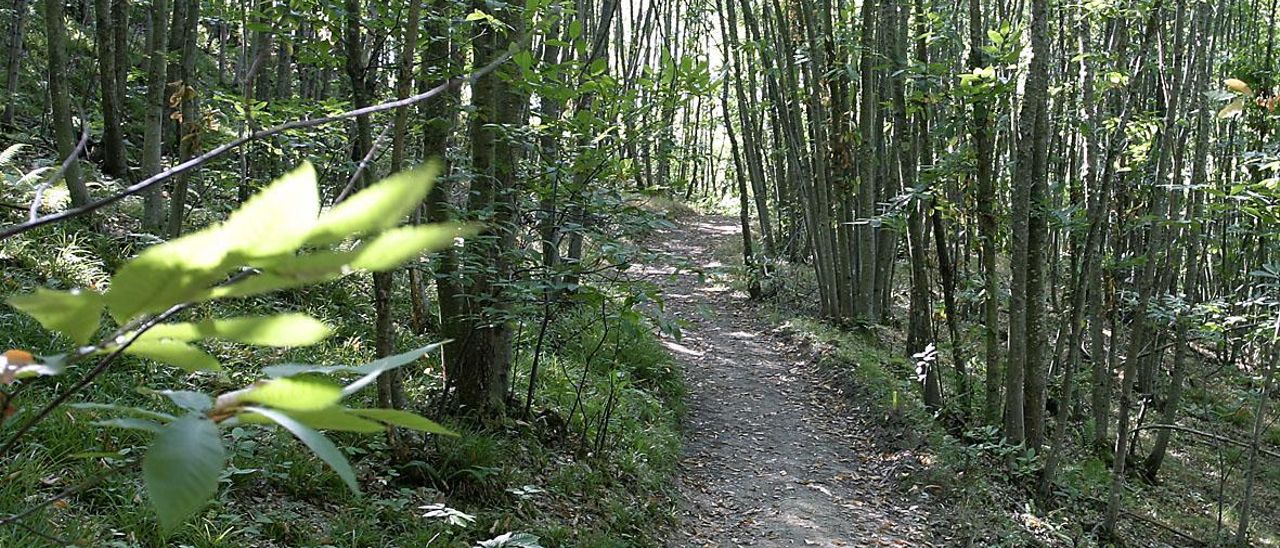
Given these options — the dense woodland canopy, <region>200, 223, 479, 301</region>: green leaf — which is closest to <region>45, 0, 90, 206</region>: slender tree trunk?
the dense woodland canopy

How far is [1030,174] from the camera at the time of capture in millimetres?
6496

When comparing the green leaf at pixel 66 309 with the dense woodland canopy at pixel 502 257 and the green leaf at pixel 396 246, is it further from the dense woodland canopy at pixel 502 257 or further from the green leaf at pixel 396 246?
the green leaf at pixel 396 246

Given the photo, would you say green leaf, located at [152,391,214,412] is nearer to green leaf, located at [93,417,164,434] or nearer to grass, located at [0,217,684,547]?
green leaf, located at [93,417,164,434]

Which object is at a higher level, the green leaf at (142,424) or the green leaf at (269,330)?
the green leaf at (269,330)

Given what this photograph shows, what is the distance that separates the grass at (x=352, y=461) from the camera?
364 cm

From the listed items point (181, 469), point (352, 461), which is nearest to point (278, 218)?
point (181, 469)

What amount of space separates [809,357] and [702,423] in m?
2.81

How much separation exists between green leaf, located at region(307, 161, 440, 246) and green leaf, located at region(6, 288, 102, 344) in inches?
7.5

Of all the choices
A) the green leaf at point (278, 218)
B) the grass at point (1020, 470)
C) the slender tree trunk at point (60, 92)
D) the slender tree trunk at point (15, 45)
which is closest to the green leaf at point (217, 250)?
the green leaf at point (278, 218)

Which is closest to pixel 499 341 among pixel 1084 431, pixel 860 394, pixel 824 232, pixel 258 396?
pixel 860 394

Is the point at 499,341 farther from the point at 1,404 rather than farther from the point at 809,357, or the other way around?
the point at 809,357

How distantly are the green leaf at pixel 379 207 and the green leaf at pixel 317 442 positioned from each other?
0.39 ft

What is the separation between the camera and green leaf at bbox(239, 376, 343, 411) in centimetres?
50

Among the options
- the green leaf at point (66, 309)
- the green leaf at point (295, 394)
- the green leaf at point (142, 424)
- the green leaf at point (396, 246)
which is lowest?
the green leaf at point (142, 424)
